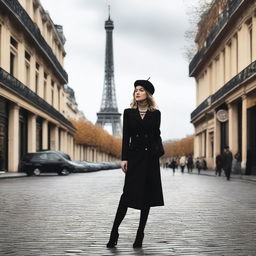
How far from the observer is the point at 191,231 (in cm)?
767

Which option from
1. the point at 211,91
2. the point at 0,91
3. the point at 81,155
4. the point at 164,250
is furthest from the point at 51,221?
the point at 81,155

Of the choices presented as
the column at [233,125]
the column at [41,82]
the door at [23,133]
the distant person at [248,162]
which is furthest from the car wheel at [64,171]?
the column at [41,82]

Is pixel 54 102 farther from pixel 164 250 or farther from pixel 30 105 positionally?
pixel 164 250

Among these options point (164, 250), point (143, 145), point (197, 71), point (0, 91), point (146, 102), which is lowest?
point (164, 250)

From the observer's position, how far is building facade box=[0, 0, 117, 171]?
1324 inches

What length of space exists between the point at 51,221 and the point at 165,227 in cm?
189

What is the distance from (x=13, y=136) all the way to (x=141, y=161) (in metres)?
30.3

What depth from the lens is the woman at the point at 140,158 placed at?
6.07 m

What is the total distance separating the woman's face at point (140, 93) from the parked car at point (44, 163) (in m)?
28.3

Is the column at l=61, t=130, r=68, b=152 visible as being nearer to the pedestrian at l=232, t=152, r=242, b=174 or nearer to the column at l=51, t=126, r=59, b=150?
the column at l=51, t=126, r=59, b=150

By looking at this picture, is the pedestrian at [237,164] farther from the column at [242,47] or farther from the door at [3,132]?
the door at [3,132]

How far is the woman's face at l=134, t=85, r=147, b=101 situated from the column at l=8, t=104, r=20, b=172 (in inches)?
1177

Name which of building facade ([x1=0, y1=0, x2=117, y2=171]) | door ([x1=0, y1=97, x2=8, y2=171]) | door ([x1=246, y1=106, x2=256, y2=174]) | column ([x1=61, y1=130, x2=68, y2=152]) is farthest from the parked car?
column ([x1=61, y1=130, x2=68, y2=152])

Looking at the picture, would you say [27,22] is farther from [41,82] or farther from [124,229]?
[124,229]
